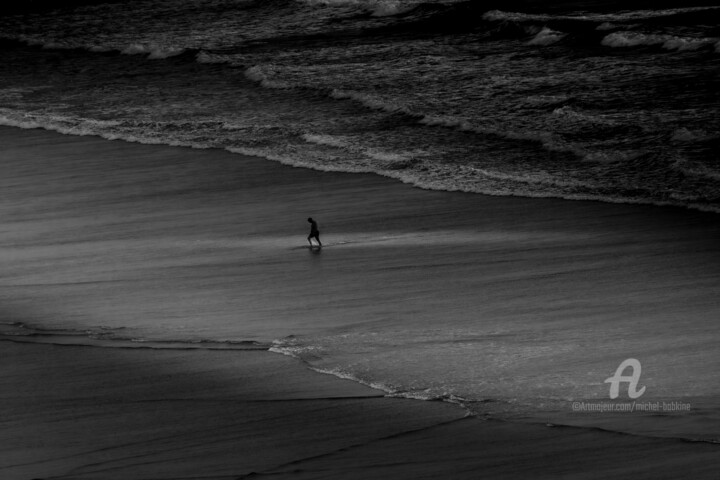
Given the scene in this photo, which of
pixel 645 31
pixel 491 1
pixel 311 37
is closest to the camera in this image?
pixel 645 31

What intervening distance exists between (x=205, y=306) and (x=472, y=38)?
60.6 ft

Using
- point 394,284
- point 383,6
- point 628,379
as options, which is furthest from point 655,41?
point 628,379

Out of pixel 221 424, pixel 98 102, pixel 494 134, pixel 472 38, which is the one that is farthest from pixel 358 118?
pixel 221 424

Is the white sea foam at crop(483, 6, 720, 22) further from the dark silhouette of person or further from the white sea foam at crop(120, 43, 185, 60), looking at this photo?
the dark silhouette of person

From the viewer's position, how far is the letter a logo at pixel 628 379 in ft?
27.0

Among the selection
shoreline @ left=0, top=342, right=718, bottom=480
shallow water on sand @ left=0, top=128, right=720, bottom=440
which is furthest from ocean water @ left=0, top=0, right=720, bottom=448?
shoreline @ left=0, top=342, right=718, bottom=480

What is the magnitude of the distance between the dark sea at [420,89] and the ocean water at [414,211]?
0.08 m

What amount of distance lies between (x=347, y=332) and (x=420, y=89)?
523 inches

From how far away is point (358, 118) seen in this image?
2067 centimetres

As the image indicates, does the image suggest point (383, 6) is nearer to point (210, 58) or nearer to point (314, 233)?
point (210, 58)

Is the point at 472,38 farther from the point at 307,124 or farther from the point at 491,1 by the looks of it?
the point at 307,124

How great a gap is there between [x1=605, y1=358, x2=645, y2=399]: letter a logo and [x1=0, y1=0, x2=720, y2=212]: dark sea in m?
5.10

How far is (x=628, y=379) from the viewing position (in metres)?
8.44

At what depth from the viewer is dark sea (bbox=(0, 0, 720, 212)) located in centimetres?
1645
